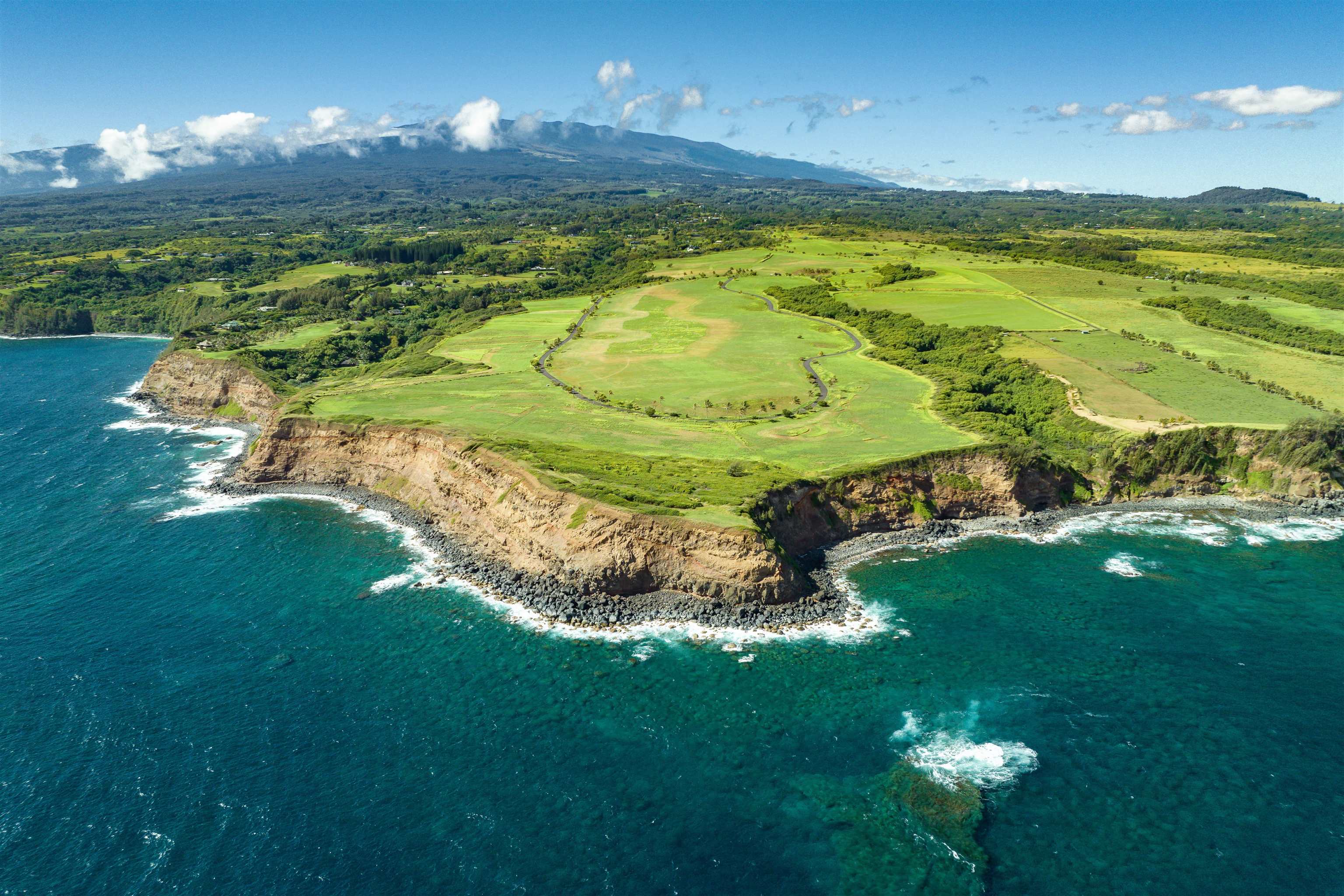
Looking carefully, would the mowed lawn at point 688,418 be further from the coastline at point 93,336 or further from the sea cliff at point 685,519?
the coastline at point 93,336

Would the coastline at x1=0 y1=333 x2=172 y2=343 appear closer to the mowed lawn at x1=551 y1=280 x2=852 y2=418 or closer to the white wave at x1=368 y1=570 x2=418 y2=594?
the mowed lawn at x1=551 y1=280 x2=852 y2=418

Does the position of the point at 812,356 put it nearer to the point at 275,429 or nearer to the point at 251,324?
the point at 275,429

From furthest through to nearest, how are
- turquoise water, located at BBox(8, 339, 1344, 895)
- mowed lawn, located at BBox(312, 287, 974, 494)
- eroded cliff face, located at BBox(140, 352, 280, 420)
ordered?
1. eroded cliff face, located at BBox(140, 352, 280, 420)
2. mowed lawn, located at BBox(312, 287, 974, 494)
3. turquoise water, located at BBox(8, 339, 1344, 895)

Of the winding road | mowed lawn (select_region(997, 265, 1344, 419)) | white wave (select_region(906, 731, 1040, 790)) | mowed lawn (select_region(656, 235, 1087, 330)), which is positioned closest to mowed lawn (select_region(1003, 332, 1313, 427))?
mowed lawn (select_region(997, 265, 1344, 419))

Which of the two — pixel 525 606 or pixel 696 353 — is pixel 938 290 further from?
pixel 525 606

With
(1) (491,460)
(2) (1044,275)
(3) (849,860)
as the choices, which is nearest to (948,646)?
(3) (849,860)
